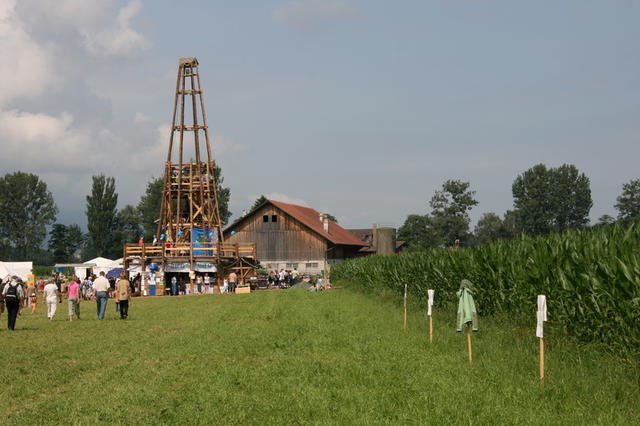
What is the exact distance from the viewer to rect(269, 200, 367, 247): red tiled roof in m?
79.7

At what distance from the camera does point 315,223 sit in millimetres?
86938

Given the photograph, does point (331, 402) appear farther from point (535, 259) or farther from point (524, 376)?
point (535, 259)

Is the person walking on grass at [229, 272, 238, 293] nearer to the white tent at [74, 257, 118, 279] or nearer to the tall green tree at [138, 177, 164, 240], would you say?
the white tent at [74, 257, 118, 279]

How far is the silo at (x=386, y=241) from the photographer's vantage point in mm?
63562

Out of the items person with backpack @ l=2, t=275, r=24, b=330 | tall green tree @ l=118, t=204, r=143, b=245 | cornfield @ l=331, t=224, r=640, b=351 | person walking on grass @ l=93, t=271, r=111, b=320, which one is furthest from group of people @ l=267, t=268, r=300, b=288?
tall green tree @ l=118, t=204, r=143, b=245

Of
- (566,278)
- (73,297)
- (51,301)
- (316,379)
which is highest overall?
(566,278)

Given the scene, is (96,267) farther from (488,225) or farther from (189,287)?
(488,225)

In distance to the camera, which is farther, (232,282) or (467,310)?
(232,282)

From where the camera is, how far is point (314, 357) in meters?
15.0

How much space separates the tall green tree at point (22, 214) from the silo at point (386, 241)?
8220cm

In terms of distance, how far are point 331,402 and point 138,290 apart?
53046 mm

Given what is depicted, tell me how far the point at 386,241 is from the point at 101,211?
66.9 metres

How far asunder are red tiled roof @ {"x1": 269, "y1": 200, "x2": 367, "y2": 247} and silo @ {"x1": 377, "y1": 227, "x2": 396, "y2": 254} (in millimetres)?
13629

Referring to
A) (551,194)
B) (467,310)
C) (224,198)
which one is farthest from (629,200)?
(467,310)
